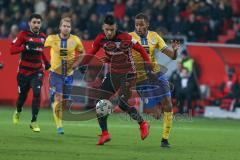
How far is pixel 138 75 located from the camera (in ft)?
52.3

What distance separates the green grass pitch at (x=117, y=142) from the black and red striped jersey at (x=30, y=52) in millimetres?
1395

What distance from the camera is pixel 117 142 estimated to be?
50.5 ft

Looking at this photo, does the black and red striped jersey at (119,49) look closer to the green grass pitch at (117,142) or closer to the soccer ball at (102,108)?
the soccer ball at (102,108)

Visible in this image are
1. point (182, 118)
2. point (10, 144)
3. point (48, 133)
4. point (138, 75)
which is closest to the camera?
point (10, 144)

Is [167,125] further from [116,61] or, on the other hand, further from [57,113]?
[57,113]

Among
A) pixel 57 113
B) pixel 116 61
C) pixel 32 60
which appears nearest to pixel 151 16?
pixel 32 60

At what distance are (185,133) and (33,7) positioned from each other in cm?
1430

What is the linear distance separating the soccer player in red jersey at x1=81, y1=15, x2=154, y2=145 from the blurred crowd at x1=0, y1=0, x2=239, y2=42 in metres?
10.6

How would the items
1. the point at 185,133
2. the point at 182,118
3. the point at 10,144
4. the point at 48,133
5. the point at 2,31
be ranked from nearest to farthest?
1. the point at 10,144
2. the point at 48,133
3. the point at 185,133
4. the point at 182,118
5. the point at 2,31

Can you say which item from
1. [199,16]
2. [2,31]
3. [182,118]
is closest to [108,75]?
[182,118]

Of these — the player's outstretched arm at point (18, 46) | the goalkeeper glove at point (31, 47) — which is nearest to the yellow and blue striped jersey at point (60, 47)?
the goalkeeper glove at point (31, 47)

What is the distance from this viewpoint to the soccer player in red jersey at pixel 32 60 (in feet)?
55.9

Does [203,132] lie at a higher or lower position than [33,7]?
lower

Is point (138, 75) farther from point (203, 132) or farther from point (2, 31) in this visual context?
point (2, 31)
